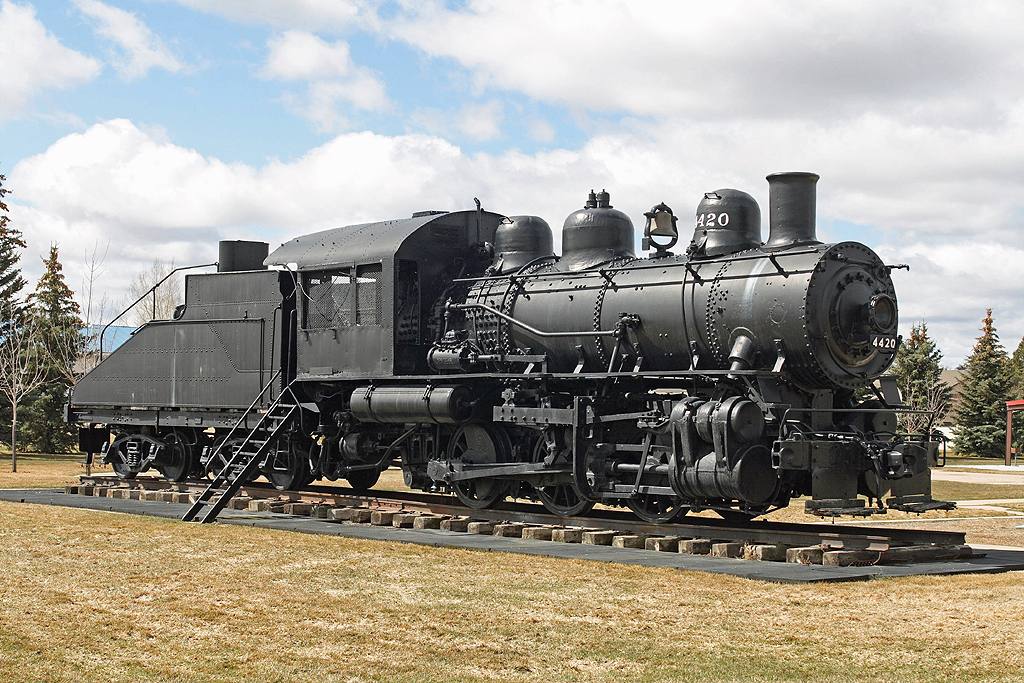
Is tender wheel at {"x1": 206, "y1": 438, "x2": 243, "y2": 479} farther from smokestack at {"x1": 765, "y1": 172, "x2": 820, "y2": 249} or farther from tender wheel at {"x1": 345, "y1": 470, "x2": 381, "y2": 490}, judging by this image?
smokestack at {"x1": 765, "y1": 172, "x2": 820, "y2": 249}

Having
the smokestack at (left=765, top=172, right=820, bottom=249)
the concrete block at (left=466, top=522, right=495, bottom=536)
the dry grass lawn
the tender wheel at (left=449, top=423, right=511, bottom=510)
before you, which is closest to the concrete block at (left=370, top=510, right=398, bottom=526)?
the tender wheel at (left=449, top=423, right=511, bottom=510)

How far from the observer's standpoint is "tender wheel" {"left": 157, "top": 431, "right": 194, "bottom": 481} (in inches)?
842

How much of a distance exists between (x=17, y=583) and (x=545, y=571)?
194 inches

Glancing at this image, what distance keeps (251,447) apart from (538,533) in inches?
251

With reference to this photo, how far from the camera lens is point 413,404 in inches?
650

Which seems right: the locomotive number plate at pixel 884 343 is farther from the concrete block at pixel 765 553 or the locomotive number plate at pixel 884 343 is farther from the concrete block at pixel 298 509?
the concrete block at pixel 298 509

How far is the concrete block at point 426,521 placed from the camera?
1555 centimetres

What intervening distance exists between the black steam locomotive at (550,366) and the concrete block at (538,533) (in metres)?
0.72

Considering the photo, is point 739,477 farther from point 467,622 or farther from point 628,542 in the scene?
point 467,622

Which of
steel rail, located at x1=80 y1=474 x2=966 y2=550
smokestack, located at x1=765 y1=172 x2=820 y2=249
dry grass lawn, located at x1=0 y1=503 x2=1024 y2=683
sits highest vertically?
smokestack, located at x1=765 y1=172 x2=820 y2=249

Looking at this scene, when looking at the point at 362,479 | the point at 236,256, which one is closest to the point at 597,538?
the point at 362,479

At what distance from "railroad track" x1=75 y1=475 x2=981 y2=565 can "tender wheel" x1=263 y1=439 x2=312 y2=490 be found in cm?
31

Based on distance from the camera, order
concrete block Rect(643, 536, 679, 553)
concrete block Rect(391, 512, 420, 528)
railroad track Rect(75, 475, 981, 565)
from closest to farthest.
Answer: railroad track Rect(75, 475, 981, 565) → concrete block Rect(643, 536, 679, 553) → concrete block Rect(391, 512, 420, 528)

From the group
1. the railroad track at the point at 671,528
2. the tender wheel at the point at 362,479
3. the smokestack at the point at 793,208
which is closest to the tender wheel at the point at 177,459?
the railroad track at the point at 671,528
